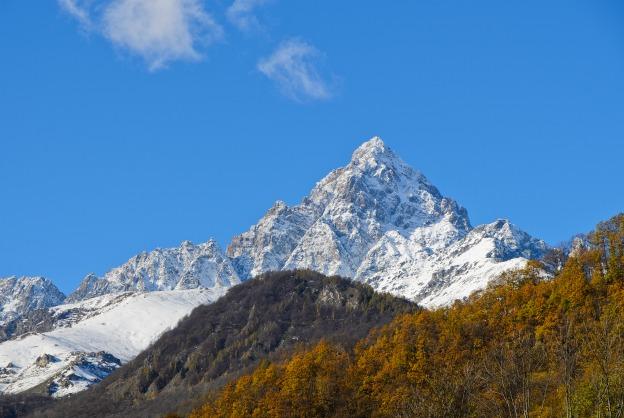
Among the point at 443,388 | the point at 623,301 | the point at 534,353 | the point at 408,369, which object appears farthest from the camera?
the point at 408,369

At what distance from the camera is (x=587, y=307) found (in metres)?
172

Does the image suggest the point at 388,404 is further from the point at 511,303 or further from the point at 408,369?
the point at 511,303

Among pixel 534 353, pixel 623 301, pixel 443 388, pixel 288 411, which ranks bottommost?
pixel 443 388

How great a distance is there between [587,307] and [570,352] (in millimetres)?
90279

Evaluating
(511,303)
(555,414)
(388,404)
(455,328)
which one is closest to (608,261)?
(511,303)

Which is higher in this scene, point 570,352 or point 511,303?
point 511,303

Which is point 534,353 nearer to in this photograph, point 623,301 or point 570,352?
point 570,352

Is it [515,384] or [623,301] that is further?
[623,301]

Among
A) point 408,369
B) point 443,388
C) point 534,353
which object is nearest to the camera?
point 443,388

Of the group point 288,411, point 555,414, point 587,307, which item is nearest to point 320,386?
point 288,411

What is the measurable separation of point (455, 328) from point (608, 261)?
121 ft

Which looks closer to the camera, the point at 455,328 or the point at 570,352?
the point at 570,352

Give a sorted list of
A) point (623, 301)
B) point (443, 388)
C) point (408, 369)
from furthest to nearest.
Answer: point (408, 369)
point (623, 301)
point (443, 388)

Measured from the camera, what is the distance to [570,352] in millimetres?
86812
